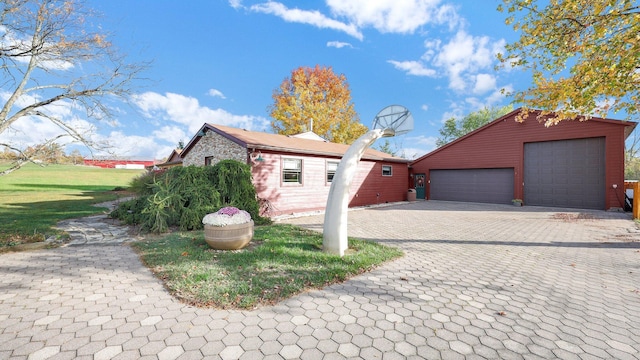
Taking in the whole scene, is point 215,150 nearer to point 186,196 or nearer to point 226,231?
point 186,196

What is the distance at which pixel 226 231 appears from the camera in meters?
4.91

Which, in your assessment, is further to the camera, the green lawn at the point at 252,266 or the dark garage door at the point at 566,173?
the dark garage door at the point at 566,173

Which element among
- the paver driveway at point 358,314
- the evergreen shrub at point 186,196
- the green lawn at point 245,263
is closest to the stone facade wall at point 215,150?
the evergreen shrub at point 186,196

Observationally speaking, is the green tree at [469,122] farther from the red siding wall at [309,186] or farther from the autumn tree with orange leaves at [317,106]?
the red siding wall at [309,186]

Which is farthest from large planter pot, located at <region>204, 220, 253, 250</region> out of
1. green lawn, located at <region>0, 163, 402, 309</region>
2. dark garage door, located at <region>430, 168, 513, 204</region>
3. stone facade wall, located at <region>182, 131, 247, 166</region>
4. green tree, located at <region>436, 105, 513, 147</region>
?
green tree, located at <region>436, 105, 513, 147</region>

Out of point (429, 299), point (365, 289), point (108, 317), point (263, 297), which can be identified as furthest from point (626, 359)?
point (108, 317)

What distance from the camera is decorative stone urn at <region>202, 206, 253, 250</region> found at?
4906 mm

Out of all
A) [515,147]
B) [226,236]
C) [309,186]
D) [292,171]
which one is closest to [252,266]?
[226,236]

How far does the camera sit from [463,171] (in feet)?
56.1

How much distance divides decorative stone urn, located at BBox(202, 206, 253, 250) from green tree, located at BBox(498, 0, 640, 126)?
28.8ft

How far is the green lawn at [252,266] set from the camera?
3.17 m

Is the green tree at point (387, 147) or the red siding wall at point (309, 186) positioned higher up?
the green tree at point (387, 147)

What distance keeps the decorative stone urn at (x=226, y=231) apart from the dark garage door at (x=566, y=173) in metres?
16.4

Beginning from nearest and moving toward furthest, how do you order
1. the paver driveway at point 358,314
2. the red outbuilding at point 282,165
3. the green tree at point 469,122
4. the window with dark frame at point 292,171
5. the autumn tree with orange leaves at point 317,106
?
the paver driveway at point 358,314, the red outbuilding at point 282,165, the window with dark frame at point 292,171, the autumn tree with orange leaves at point 317,106, the green tree at point 469,122
